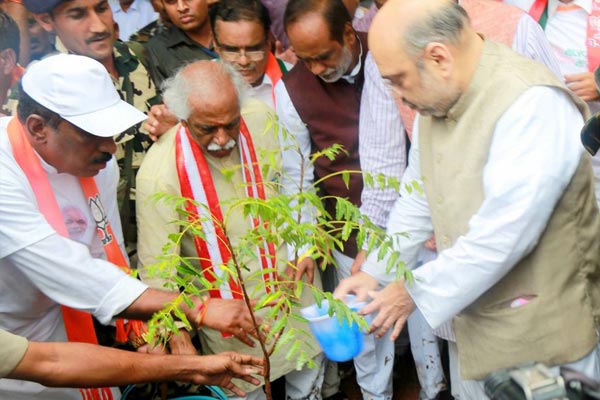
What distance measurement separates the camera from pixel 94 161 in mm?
2863

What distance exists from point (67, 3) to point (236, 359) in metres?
2.02

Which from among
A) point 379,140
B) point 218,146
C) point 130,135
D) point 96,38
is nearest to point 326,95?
point 379,140

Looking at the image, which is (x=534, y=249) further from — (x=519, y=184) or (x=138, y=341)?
(x=138, y=341)

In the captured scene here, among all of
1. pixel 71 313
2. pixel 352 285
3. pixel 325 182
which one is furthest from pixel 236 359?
pixel 325 182

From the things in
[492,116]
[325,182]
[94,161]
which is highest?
[492,116]

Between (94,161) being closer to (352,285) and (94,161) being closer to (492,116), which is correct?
(352,285)

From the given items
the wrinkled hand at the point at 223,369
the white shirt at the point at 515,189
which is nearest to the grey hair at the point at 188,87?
the wrinkled hand at the point at 223,369

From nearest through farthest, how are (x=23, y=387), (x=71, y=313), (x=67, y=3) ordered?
(x=23, y=387), (x=71, y=313), (x=67, y=3)

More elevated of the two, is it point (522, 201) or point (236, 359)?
point (522, 201)

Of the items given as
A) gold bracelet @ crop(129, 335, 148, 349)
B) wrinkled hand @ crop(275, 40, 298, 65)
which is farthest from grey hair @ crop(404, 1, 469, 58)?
wrinkled hand @ crop(275, 40, 298, 65)

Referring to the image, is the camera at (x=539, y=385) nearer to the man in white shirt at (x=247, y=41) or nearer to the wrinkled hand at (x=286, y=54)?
the man in white shirt at (x=247, y=41)

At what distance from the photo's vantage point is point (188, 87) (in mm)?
3270

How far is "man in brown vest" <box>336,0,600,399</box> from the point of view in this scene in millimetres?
2316

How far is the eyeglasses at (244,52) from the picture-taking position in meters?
3.86
